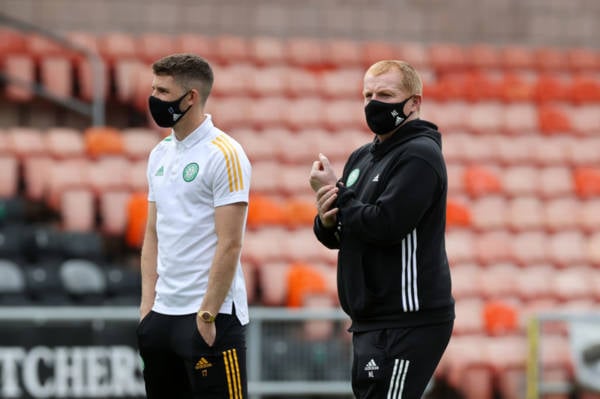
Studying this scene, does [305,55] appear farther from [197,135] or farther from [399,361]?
[399,361]

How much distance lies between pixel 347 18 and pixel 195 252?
10.7 meters

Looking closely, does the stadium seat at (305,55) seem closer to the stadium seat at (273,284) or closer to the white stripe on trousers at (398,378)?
the stadium seat at (273,284)

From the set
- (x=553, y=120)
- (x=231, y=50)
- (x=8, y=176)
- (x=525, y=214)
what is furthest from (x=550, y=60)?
(x=8, y=176)

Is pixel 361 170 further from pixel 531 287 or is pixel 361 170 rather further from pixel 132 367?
pixel 531 287

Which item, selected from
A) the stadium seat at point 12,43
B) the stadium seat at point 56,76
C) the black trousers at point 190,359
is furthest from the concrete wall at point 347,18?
the black trousers at point 190,359

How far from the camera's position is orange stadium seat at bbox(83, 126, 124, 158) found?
1037 cm

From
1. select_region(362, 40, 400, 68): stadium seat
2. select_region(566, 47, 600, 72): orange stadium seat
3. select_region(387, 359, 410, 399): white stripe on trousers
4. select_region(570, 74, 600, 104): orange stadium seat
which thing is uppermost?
select_region(362, 40, 400, 68): stadium seat

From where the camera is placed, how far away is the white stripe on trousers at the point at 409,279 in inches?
153

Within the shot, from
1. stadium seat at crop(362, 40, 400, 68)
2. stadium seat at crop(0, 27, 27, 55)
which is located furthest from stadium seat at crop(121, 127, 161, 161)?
stadium seat at crop(362, 40, 400, 68)

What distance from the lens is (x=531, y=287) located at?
9734mm

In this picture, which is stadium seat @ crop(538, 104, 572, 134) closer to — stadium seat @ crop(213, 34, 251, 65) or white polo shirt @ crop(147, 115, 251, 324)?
stadium seat @ crop(213, 34, 251, 65)

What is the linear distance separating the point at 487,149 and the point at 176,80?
26.4 ft

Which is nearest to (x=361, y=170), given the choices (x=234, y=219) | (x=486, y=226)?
(x=234, y=219)

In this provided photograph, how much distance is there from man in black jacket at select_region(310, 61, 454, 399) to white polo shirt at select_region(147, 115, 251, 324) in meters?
0.32
